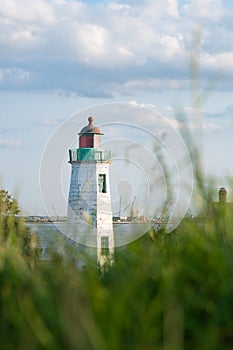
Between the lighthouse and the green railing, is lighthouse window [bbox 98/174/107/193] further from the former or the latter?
the green railing

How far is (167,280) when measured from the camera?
2.01 metres

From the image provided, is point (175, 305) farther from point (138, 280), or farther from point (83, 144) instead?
point (83, 144)

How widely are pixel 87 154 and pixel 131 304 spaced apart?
1215 inches

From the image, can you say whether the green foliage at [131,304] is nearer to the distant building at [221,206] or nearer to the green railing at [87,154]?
the distant building at [221,206]

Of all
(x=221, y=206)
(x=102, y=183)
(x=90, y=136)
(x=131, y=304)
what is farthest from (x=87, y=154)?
(x=131, y=304)

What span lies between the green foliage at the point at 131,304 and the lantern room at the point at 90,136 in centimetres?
3085

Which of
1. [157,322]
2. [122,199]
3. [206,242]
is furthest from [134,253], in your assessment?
[122,199]

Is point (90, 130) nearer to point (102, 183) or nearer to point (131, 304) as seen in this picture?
point (102, 183)

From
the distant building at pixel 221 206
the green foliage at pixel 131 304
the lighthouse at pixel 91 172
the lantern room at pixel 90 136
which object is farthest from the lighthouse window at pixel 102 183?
the green foliage at pixel 131 304

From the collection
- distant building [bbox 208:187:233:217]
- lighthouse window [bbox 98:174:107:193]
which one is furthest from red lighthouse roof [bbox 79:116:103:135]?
distant building [bbox 208:187:233:217]

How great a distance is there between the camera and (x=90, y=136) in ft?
110

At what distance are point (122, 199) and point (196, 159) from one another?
1.60 m

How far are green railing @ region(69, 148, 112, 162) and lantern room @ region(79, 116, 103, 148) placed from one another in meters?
0.48

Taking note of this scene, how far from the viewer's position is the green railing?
32.7 metres
